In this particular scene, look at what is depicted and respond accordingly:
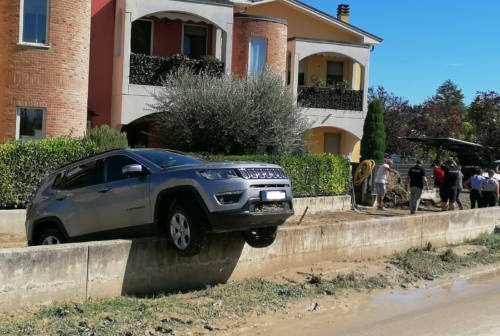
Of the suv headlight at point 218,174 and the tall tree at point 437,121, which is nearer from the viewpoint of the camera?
the suv headlight at point 218,174

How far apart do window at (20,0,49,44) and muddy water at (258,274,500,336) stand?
12.7 m

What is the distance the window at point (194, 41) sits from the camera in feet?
75.3

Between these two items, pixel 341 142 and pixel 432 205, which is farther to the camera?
pixel 341 142

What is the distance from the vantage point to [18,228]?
12766mm

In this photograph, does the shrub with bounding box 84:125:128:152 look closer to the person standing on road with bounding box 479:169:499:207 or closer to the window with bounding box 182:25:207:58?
the window with bounding box 182:25:207:58

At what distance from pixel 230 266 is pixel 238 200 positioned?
5.95 feet

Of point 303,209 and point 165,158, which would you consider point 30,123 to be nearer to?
point 303,209

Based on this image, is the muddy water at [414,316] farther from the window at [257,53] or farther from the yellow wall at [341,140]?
the yellow wall at [341,140]

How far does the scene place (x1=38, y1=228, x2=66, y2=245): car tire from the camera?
8.30 meters

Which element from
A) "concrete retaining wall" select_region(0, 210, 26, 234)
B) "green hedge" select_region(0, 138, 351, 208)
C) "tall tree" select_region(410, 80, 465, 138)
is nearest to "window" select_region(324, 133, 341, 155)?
"green hedge" select_region(0, 138, 351, 208)

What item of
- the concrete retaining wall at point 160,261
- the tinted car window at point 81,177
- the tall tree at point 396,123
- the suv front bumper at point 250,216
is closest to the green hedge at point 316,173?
the concrete retaining wall at point 160,261

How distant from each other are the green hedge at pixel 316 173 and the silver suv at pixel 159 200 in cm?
826

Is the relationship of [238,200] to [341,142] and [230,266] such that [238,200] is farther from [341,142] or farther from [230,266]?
[341,142]

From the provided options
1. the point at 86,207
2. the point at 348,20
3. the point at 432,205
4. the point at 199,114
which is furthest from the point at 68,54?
the point at 348,20
